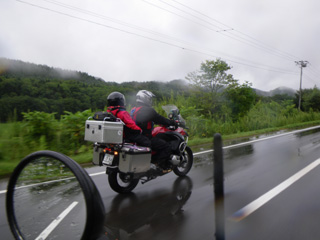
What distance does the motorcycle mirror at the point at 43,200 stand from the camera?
221 cm

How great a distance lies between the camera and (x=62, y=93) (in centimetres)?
1015

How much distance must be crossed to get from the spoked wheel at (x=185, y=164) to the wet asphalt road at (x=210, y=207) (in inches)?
6.2

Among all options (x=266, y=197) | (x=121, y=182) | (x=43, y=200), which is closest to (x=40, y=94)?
(x=121, y=182)

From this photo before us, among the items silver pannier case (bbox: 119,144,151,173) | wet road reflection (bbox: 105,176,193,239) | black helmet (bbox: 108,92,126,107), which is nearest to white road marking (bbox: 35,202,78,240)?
wet road reflection (bbox: 105,176,193,239)

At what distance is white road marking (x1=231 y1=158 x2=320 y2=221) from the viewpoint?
3.59m

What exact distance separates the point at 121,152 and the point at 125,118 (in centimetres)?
55

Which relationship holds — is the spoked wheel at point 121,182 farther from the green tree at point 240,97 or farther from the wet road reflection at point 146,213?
the green tree at point 240,97

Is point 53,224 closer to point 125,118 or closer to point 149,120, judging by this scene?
point 125,118

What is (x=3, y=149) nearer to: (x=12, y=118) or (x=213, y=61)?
(x=12, y=118)

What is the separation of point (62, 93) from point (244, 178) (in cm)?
790

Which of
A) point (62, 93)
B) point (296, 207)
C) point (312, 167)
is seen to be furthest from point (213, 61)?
point (296, 207)

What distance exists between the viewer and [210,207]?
3871 millimetres

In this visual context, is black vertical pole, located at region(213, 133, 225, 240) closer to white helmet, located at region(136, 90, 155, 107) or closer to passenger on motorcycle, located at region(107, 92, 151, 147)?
passenger on motorcycle, located at region(107, 92, 151, 147)

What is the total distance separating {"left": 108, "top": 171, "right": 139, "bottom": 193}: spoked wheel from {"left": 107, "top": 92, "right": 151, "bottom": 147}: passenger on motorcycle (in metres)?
0.67
